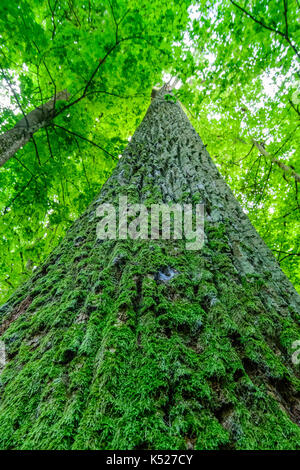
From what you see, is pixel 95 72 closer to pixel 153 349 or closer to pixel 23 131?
pixel 23 131

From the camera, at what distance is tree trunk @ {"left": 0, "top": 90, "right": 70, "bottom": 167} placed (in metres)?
3.04

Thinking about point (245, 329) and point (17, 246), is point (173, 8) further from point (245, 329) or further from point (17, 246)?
point (17, 246)

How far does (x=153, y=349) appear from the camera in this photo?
0.93 m

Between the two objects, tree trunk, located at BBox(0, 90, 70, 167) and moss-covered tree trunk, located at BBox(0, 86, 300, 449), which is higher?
tree trunk, located at BBox(0, 90, 70, 167)

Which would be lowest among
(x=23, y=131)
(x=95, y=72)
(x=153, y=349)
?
(x=153, y=349)

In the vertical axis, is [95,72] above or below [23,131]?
above

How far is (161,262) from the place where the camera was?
142 centimetres

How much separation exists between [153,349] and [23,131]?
11.9 feet

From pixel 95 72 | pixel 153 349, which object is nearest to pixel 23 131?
pixel 95 72

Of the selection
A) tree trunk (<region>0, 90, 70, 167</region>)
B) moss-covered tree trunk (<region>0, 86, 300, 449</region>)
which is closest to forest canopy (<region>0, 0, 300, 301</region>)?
tree trunk (<region>0, 90, 70, 167</region>)

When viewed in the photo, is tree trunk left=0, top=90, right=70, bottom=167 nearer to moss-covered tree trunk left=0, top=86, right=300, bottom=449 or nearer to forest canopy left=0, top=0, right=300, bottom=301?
forest canopy left=0, top=0, right=300, bottom=301

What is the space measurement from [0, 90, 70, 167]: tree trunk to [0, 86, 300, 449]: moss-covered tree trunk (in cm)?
211

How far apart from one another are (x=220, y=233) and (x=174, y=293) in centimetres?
76

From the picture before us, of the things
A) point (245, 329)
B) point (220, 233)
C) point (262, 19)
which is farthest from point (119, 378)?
point (262, 19)
